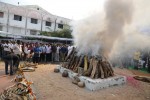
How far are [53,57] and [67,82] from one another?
872cm

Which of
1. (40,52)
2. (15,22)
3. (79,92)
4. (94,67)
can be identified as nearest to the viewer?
(79,92)

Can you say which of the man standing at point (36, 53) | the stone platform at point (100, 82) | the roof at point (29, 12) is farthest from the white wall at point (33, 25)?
the stone platform at point (100, 82)

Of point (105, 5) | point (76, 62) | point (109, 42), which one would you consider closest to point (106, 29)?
point (109, 42)

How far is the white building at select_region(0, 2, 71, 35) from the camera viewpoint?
99.9 feet

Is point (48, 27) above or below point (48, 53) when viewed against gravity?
above

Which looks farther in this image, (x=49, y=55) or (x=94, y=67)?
(x=49, y=55)

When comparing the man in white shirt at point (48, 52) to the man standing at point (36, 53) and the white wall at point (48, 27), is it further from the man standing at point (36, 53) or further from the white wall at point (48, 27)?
the white wall at point (48, 27)

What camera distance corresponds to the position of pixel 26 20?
3291cm

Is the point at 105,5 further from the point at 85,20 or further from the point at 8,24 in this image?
the point at 8,24

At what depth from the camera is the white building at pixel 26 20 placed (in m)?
30.5

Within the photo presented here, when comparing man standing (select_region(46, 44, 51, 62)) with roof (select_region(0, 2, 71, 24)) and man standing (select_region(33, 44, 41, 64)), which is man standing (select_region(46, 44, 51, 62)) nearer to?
man standing (select_region(33, 44, 41, 64))

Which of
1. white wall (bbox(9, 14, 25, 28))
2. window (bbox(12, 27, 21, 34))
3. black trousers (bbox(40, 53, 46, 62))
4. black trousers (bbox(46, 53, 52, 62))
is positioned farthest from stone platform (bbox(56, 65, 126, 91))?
window (bbox(12, 27, 21, 34))

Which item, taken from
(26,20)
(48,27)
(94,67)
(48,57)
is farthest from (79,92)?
(48,27)

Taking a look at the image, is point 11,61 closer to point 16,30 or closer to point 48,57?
point 48,57
